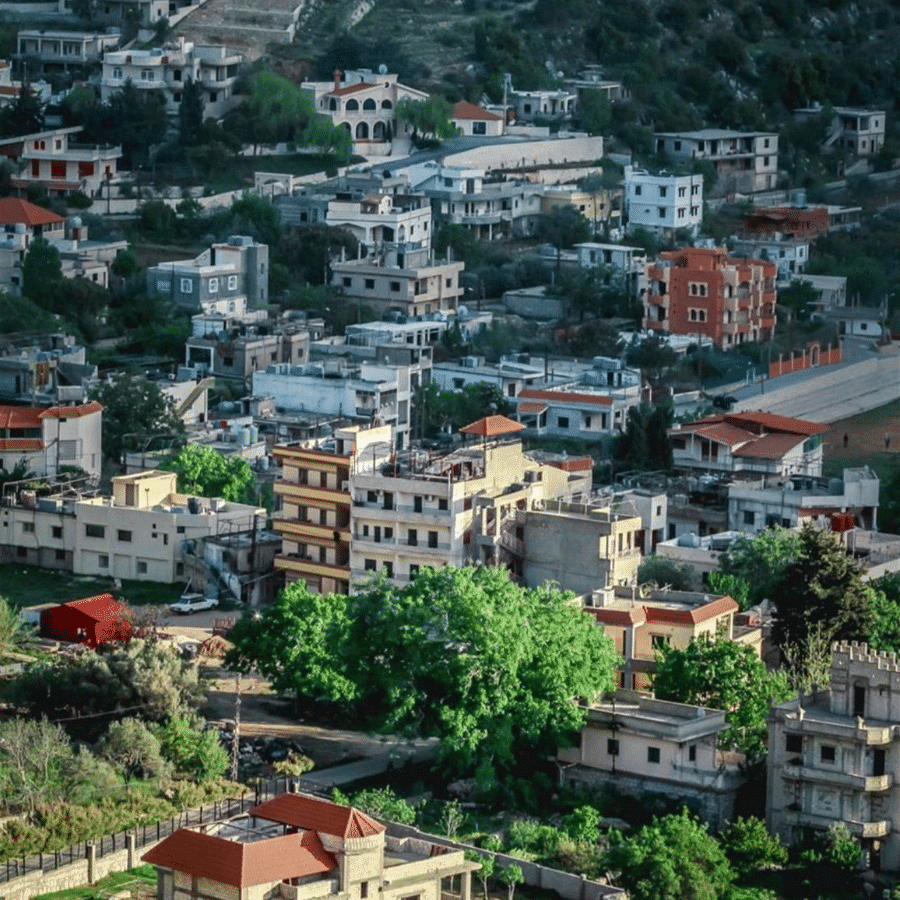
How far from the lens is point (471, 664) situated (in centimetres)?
4228

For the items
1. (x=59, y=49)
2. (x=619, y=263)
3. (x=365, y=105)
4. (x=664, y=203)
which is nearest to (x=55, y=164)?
(x=59, y=49)

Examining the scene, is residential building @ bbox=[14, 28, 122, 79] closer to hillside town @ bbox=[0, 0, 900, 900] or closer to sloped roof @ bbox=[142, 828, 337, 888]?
hillside town @ bbox=[0, 0, 900, 900]

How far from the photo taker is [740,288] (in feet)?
238

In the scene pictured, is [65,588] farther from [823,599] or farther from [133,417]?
[823,599]

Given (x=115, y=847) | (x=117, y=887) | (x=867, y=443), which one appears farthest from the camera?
(x=867, y=443)

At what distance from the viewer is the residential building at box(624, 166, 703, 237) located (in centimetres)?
8156

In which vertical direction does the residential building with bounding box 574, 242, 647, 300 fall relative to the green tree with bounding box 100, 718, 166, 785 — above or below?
above

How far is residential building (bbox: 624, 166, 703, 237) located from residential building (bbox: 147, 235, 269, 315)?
38.0ft

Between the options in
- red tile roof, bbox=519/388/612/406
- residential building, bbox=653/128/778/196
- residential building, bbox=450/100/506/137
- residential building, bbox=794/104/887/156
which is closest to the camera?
red tile roof, bbox=519/388/612/406

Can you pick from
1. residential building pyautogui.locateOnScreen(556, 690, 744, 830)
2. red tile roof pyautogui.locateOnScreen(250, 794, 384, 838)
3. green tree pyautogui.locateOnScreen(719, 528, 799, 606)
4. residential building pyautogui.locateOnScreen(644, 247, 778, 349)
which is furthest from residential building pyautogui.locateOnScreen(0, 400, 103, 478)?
red tile roof pyautogui.locateOnScreen(250, 794, 384, 838)

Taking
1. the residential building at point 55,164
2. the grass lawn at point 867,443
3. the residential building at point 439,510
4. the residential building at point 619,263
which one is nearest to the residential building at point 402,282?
the residential building at point 619,263

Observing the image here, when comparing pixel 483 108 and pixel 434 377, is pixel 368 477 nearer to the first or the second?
pixel 434 377

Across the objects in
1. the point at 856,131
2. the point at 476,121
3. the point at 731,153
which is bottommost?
the point at 731,153

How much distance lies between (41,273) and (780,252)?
17061 millimetres
